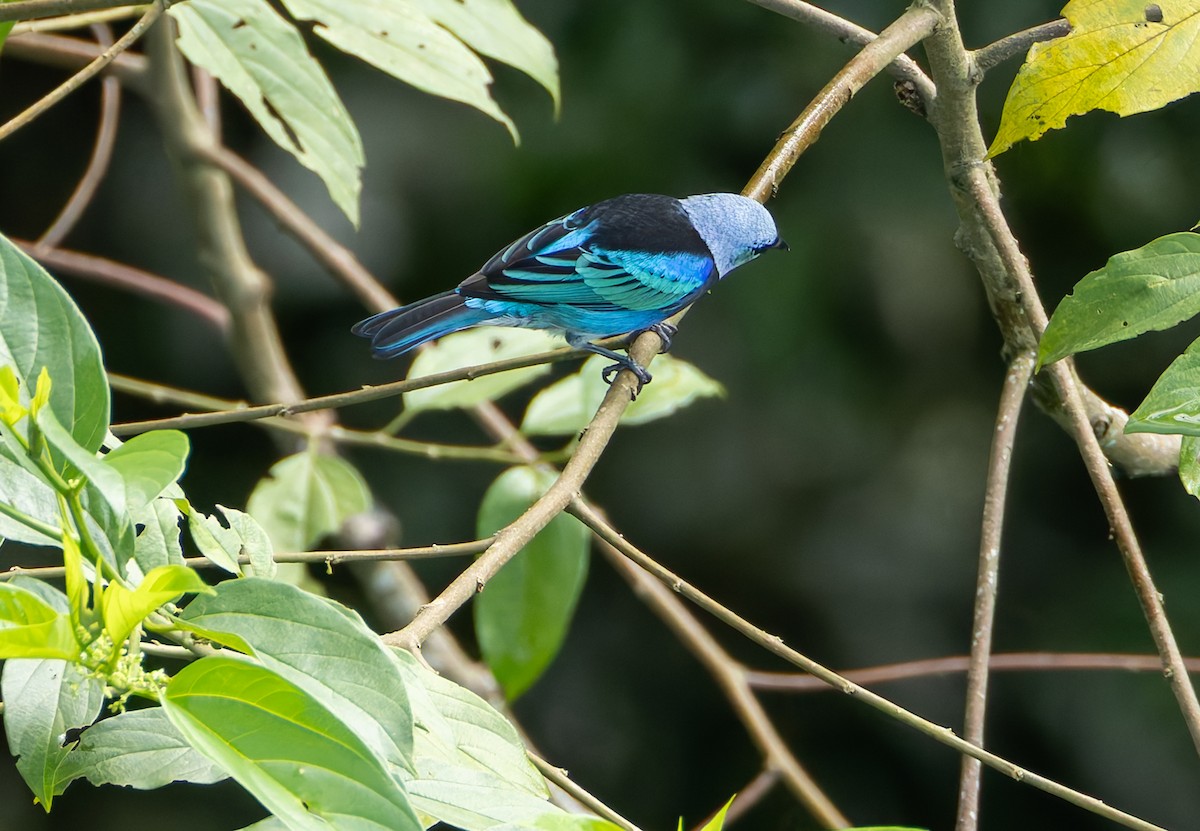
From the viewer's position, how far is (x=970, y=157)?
1988mm

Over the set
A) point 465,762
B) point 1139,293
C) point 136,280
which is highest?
point 1139,293

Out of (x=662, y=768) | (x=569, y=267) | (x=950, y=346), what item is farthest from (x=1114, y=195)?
(x=662, y=768)

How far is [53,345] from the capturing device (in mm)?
1011

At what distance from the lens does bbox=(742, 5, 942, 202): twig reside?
6.22ft

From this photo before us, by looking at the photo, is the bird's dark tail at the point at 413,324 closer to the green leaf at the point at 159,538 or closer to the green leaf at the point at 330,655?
the green leaf at the point at 159,538

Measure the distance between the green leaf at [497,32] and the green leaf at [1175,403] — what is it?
1.28m

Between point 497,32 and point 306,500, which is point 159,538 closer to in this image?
point 497,32

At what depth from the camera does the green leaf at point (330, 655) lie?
88 centimetres

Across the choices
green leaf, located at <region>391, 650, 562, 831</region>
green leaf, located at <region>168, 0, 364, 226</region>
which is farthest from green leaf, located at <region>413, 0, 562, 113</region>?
green leaf, located at <region>391, 650, 562, 831</region>

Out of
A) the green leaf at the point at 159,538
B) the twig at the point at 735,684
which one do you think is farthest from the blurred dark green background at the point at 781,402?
the green leaf at the point at 159,538

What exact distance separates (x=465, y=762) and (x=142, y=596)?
398 millimetres

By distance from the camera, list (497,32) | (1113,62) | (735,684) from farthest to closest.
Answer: (735,684) → (497,32) → (1113,62)

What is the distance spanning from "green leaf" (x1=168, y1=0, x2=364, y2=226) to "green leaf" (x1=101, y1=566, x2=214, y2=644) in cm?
124

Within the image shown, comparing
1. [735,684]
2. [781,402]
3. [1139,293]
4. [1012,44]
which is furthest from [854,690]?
[781,402]
